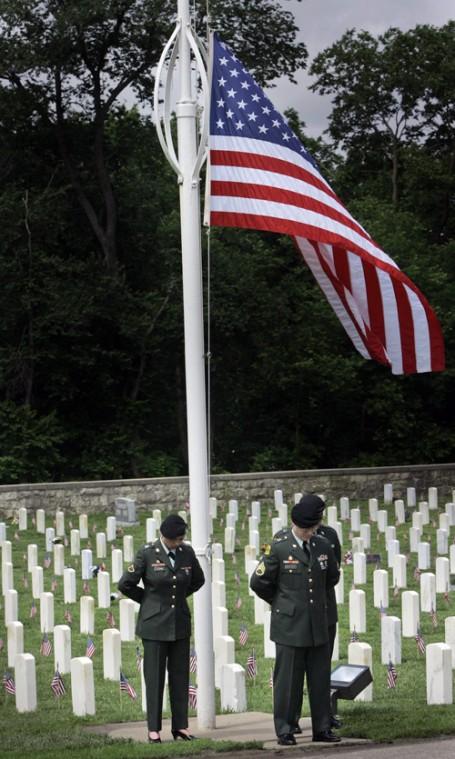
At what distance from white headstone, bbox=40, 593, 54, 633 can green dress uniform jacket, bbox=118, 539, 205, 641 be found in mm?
5884

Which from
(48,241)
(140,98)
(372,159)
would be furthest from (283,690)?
(372,159)

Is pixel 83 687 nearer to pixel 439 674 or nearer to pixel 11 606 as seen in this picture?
pixel 439 674

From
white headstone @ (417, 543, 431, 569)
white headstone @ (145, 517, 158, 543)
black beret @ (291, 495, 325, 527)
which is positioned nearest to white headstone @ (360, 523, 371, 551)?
white headstone @ (417, 543, 431, 569)

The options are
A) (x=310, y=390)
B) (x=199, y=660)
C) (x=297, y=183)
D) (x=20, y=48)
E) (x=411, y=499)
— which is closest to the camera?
(x=199, y=660)

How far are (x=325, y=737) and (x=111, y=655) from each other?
143 inches

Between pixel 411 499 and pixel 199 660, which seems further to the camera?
pixel 411 499

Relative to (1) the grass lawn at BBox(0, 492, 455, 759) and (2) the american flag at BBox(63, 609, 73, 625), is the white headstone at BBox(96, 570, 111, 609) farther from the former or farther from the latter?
(2) the american flag at BBox(63, 609, 73, 625)

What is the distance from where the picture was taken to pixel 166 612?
8.97 meters

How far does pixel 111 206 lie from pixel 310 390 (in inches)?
270

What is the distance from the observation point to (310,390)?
34.3 meters

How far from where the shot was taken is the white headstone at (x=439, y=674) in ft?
33.0

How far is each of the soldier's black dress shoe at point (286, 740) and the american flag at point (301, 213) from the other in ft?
11.6

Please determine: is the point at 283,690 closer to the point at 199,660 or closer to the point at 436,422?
the point at 199,660

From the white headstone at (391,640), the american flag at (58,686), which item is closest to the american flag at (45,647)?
the american flag at (58,686)
